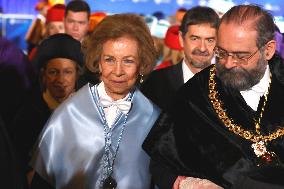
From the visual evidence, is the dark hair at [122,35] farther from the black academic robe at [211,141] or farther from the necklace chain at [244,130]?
the necklace chain at [244,130]

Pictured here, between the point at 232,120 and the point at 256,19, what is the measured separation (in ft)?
2.10

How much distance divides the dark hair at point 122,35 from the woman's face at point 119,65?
4cm

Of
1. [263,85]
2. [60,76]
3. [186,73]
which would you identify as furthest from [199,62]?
[263,85]

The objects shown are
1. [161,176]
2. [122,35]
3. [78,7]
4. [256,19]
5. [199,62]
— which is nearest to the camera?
[256,19]

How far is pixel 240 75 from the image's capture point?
4340 millimetres

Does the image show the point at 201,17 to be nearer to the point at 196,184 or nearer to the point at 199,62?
the point at 199,62

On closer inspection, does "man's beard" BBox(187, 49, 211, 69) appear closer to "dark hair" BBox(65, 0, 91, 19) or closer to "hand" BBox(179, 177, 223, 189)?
"hand" BBox(179, 177, 223, 189)

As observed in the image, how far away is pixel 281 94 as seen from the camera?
453 cm

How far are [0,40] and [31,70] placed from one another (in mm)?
374

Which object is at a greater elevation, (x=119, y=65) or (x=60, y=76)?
(x=119, y=65)

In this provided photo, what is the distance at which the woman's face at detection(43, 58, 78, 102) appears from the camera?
6438mm

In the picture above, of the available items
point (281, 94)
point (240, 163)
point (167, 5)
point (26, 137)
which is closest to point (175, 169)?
point (240, 163)

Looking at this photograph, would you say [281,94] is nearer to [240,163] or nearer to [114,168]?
[240,163]

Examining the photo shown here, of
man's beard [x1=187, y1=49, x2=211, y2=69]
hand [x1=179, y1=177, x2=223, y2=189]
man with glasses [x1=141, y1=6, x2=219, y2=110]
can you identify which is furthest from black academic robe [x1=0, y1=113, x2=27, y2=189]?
man's beard [x1=187, y1=49, x2=211, y2=69]
